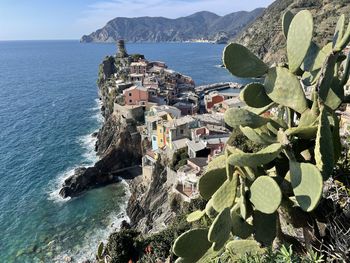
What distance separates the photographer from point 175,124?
28.5m

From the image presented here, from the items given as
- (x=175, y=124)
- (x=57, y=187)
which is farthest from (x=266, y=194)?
(x=57, y=187)

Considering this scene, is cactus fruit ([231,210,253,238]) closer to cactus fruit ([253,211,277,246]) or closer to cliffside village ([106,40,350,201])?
cactus fruit ([253,211,277,246])

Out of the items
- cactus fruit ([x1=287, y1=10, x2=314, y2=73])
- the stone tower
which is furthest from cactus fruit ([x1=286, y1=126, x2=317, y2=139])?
the stone tower

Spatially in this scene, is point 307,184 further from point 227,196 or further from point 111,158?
point 111,158

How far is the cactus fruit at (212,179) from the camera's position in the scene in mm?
4172

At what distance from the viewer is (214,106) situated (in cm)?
4288

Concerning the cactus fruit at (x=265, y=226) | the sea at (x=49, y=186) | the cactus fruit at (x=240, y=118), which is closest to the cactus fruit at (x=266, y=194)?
the cactus fruit at (x=265, y=226)

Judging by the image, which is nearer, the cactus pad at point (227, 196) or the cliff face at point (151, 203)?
the cactus pad at point (227, 196)

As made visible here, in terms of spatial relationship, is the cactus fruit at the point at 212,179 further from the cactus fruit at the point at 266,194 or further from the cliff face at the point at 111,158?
the cliff face at the point at 111,158

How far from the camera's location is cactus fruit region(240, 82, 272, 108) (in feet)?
13.3

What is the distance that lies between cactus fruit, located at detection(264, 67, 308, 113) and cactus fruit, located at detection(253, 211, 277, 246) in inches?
49.2

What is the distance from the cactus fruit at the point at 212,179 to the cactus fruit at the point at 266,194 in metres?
0.69

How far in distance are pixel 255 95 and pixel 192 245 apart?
Answer: 6.45 ft

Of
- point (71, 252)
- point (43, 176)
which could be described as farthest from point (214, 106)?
point (71, 252)
